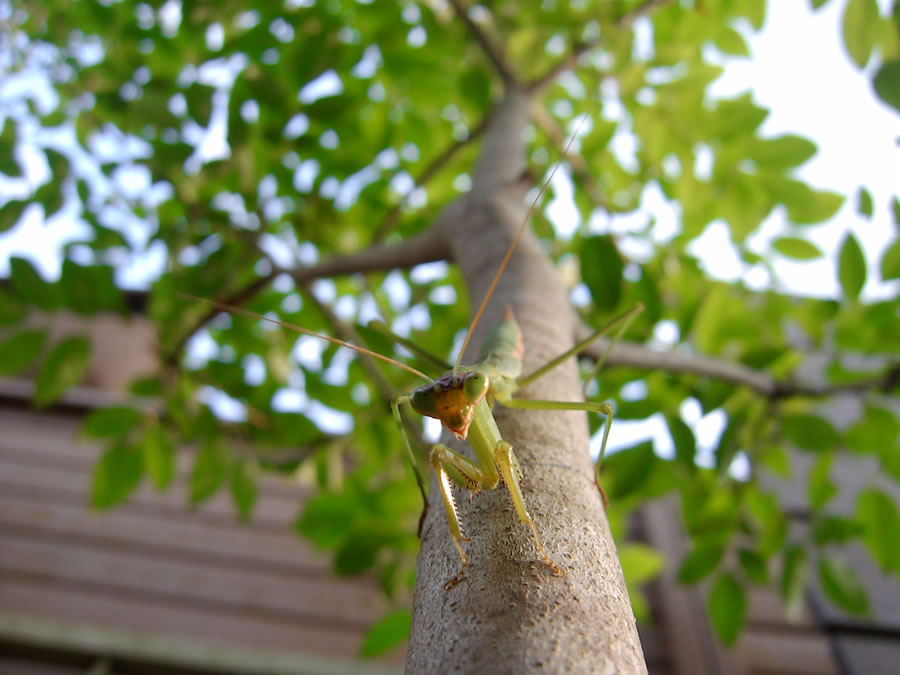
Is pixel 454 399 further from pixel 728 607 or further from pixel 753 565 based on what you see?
pixel 728 607

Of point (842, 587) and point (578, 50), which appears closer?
point (842, 587)

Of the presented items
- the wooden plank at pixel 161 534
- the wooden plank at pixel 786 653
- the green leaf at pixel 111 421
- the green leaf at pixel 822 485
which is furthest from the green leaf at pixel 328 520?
the wooden plank at pixel 786 653

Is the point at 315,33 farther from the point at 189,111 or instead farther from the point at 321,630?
the point at 321,630

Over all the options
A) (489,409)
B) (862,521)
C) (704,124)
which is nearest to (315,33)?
(704,124)

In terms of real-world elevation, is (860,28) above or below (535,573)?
above

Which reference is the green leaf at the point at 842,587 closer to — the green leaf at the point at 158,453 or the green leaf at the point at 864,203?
the green leaf at the point at 864,203

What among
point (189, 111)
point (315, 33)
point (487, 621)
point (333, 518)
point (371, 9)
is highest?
point (371, 9)

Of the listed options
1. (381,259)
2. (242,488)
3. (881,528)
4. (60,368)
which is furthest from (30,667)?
(881,528)
